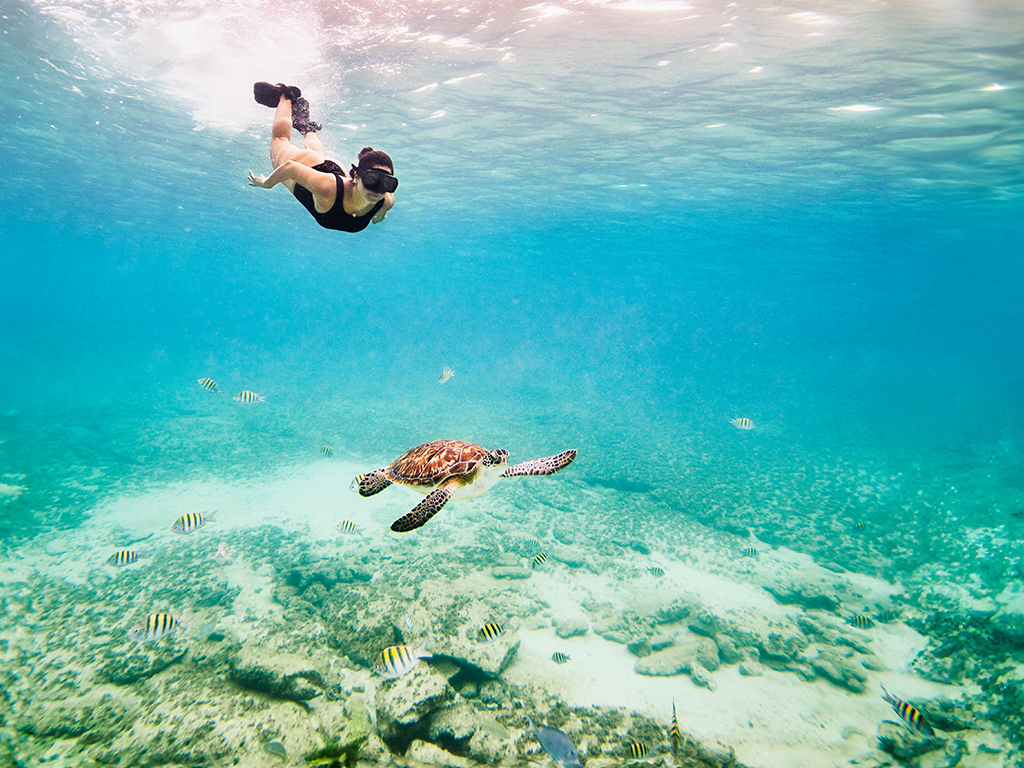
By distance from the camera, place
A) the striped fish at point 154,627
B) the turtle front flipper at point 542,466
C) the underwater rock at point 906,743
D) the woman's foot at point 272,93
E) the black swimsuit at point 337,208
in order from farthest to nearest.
A: the underwater rock at point 906,743
the striped fish at point 154,627
the woman's foot at point 272,93
the black swimsuit at point 337,208
the turtle front flipper at point 542,466

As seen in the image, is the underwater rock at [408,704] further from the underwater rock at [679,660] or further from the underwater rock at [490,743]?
the underwater rock at [679,660]


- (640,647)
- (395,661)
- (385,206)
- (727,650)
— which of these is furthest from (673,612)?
(385,206)

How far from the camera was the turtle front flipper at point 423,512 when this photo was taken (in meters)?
2.99

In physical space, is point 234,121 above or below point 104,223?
above

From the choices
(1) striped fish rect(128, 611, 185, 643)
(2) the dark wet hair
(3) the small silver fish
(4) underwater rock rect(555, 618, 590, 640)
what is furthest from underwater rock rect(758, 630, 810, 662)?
(2) the dark wet hair

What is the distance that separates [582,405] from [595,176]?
14954 millimetres

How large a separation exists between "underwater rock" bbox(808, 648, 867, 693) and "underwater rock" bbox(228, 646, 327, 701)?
7.82 metres

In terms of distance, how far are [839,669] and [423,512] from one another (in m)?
8.28

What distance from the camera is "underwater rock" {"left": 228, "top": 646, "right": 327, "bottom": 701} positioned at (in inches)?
215

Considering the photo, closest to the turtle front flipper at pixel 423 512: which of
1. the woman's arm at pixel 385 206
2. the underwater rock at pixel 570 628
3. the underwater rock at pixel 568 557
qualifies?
the woman's arm at pixel 385 206

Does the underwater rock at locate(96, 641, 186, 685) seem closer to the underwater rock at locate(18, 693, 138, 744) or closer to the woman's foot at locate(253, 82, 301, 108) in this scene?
the underwater rock at locate(18, 693, 138, 744)

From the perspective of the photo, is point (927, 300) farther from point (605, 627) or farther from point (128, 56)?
point (128, 56)

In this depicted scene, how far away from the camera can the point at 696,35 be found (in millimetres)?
9875

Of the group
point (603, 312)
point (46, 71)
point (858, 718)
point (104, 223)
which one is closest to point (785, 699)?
point (858, 718)
